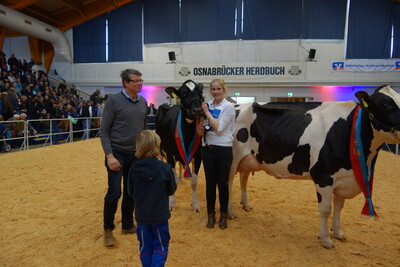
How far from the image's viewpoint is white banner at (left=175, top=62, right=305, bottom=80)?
19.0 metres

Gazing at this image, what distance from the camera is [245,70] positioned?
19.5 meters

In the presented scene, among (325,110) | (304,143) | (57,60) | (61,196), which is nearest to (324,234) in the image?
(304,143)

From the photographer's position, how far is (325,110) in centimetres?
333

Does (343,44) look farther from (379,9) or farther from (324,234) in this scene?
(324,234)

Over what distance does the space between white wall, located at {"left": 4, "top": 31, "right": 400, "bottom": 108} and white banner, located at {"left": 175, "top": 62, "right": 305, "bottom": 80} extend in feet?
1.16

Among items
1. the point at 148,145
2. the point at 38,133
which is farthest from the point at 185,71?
the point at 148,145

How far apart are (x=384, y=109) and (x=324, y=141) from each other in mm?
640

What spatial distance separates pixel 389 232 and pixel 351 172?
1272mm

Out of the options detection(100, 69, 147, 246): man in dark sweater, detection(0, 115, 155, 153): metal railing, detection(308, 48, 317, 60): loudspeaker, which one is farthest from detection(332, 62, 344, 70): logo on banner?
detection(100, 69, 147, 246): man in dark sweater

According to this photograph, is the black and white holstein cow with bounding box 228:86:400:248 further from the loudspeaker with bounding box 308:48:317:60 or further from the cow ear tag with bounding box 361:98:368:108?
the loudspeaker with bounding box 308:48:317:60

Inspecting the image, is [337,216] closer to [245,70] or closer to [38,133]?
[38,133]

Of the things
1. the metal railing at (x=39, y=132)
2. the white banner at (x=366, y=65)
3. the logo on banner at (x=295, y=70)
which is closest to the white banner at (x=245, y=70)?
the logo on banner at (x=295, y=70)

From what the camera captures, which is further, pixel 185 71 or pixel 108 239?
pixel 185 71

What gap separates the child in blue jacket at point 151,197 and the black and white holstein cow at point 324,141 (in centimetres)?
168
